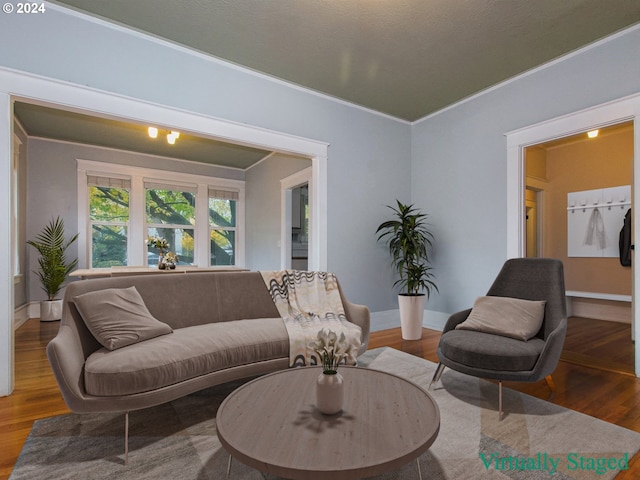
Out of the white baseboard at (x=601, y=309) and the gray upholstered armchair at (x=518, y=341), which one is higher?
the gray upholstered armchair at (x=518, y=341)

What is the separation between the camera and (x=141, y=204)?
6.21 m

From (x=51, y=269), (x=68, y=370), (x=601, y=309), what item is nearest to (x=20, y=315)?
(x=51, y=269)

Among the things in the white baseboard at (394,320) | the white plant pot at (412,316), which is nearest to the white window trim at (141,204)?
the white baseboard at (394,320)

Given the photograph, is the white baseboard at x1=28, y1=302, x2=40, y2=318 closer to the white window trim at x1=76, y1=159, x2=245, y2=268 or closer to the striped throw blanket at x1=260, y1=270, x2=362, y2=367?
the white window trim at x1=76, y1=159, x2=245, y2=268

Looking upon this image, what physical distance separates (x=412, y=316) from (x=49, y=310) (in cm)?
513

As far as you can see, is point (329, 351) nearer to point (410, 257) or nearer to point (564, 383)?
point (564, 383)

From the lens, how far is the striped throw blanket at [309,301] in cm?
263

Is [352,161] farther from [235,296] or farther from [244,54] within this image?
[235,296]

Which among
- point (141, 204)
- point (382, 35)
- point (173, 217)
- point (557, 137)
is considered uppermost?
point (382, 35)

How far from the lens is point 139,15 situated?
108 inches

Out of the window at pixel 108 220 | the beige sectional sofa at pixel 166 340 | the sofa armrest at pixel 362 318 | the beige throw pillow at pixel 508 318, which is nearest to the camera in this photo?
the beige sectional sofa at pixel 166 340

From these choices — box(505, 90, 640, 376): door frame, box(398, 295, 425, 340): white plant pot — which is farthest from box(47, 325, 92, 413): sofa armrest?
box(505, 90, 640, 376): door frame

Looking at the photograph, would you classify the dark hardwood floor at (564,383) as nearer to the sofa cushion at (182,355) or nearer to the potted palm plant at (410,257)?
the potted palm plant at (410,257)

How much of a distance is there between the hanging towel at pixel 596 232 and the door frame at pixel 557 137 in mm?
1983
